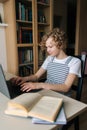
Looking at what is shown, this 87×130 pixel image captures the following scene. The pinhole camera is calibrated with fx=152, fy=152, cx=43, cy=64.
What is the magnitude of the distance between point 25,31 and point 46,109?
6.01 ft

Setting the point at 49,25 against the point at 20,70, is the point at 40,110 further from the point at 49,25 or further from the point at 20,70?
the point at 49,25

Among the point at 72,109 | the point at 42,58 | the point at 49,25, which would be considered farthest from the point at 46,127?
the point at 49,25

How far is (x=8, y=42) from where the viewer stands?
2.35 m

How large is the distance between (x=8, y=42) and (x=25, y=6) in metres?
0.64

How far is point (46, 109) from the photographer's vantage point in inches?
31.2

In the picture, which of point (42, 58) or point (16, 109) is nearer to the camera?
point (16, 109)

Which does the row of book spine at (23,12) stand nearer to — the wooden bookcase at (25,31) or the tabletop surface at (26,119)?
the wooden bookcase at (25,31)

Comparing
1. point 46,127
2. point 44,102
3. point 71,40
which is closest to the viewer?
point 46,127

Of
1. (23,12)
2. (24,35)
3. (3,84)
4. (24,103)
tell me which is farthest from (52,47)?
(23,12)

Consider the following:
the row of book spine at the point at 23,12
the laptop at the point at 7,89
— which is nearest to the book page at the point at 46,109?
the laptop at the point at 7,89

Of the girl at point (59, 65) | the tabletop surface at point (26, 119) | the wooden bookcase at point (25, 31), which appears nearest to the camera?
the tabletop surface at point (26, 119)

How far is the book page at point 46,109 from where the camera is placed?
0.74 metres

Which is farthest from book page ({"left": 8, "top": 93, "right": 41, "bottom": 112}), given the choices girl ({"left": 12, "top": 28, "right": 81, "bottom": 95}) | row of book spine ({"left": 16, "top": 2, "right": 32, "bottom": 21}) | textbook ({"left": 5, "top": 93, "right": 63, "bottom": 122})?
row of book spine ({"left": 16, "top": 2, "right": 32, "bottom": 21})

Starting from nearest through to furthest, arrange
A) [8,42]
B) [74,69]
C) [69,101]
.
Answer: [69,101]
[74,69]
[8,42]
